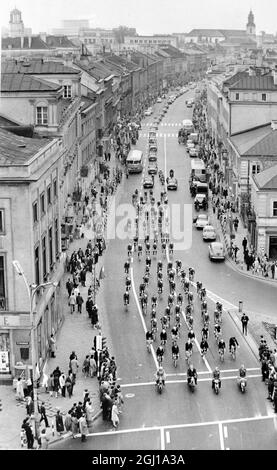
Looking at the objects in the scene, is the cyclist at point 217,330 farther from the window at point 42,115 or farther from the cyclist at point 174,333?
the window at point 42,115

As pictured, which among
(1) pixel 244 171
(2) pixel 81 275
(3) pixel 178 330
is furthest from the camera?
(1) pixel 244 171

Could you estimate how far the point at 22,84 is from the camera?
186 ft

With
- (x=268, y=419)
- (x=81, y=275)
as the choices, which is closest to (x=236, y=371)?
(x=268, y=419)

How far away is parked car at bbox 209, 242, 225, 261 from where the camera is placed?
2077 inches

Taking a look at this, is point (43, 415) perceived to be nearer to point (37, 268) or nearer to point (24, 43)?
point (37, 268)

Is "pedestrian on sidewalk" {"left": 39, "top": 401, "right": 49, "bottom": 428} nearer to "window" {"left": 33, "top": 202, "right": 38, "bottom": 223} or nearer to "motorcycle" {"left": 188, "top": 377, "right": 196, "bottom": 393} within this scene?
"motorcycle" {"left": 188, "top": 377, "right": 196, "bottom": 393}

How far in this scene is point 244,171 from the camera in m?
65.6

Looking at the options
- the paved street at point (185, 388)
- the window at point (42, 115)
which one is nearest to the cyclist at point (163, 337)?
the paved street at point (185, 388)

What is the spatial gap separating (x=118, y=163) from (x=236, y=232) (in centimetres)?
3730

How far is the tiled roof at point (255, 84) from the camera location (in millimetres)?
79750

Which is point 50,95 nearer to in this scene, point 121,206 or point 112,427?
point 121,206

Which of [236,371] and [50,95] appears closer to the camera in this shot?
[236,371]

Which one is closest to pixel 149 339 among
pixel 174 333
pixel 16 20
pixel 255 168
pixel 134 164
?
pixel 174 333

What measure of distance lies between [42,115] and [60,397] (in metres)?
28.7
